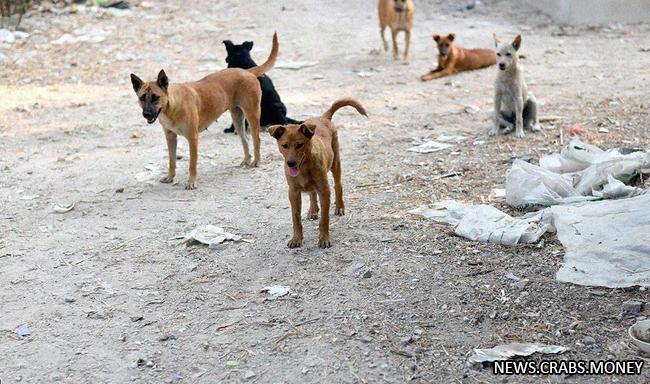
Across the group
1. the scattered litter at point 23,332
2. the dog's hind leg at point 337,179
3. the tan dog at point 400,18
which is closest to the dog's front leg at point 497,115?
the dog's hind leg at point 337,179

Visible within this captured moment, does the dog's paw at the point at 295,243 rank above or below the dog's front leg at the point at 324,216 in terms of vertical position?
below

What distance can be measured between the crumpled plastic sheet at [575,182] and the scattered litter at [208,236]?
1936 millimetres

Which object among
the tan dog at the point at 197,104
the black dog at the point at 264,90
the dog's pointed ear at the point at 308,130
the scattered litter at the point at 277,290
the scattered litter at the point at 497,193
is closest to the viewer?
the scattered litter at the point at 277,290

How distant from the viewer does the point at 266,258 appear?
528 centimetres

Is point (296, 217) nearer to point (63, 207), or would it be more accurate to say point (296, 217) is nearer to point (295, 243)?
point (295, 243)

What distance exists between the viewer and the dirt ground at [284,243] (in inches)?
159

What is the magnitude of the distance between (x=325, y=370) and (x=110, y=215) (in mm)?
3110

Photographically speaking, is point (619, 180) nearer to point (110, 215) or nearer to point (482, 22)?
point (110, 215)

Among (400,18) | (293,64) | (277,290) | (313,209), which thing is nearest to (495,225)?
(313,209)

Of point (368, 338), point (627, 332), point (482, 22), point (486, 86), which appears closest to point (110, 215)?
point (368, 338)

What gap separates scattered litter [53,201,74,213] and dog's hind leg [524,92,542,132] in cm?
445

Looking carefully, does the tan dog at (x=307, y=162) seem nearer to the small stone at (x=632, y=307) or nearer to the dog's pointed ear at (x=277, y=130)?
the dog's pointed ear at (x=277, y=130)

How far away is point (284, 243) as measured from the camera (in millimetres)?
5496

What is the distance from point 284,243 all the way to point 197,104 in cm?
208
